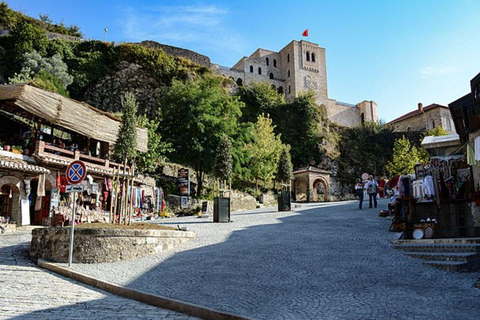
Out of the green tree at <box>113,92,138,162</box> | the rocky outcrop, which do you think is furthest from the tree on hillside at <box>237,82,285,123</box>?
the green tree at <box>113,92,138,162</box>

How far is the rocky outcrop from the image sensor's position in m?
36.8

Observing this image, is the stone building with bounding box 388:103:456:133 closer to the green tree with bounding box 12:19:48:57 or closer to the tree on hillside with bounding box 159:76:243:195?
the tree on hillside with bounding box 159:76:243:195

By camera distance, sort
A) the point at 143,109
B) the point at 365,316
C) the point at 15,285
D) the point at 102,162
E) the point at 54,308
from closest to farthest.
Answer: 1. the point at 365,316
2. the point at 54,308
3. the point at 15,285
4. the point at 102,162
5. the point at 143,109

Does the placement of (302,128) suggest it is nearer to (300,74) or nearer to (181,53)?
(181,53)

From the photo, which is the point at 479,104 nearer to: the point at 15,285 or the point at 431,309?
the point at 431,309

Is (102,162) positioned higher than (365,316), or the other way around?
(102,162)

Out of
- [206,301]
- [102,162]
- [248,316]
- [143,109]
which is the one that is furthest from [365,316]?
[143,109]

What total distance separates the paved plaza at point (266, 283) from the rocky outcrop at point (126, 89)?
1104 inches

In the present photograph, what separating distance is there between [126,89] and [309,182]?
2105cm

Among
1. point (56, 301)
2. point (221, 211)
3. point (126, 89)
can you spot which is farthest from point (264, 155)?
point (56, 301)

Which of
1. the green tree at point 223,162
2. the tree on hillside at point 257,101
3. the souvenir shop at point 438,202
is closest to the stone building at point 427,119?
the tree on hillside at point 257,101

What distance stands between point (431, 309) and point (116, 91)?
37142 millimetres

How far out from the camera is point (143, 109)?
36938 mm

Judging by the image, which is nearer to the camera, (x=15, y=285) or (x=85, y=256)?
(x=15, y=285)
